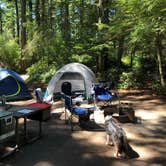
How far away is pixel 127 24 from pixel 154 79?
12.3 feet

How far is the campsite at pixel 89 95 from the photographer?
5.04 m

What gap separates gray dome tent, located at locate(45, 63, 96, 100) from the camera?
32.3 feet

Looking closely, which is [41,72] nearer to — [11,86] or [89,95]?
[11,86]

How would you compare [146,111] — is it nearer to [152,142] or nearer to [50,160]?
[152,142]

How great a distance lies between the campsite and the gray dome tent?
3cm

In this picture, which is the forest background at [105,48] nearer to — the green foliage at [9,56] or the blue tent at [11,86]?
the green foliage at [9,56]

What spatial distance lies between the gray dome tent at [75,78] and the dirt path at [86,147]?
99.8 inches

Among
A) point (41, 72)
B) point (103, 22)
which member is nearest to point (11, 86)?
point (41, 72)

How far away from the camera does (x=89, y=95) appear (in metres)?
9.55

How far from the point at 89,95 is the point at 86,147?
13.8 ft

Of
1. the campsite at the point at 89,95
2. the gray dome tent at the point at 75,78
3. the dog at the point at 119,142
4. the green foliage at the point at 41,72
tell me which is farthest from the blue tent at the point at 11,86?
the dog at the point at 119,142

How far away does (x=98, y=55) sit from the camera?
1395 cm

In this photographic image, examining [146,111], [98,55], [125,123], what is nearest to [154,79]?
[98,55]

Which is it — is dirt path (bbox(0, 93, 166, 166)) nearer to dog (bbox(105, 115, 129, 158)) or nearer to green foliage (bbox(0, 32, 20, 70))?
dog (bbox(105, 115, 129, 158))
